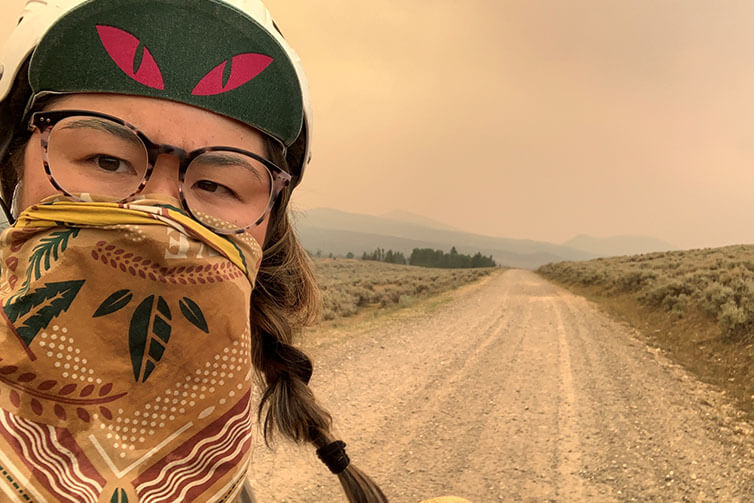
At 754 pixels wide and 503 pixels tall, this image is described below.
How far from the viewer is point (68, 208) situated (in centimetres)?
72

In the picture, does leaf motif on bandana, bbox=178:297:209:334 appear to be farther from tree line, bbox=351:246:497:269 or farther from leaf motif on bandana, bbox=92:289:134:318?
tree line, bbox=351:246:497:269

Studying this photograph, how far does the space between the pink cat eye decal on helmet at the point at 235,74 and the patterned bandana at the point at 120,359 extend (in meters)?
0.26

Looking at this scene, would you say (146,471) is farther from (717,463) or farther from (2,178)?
(717,463)

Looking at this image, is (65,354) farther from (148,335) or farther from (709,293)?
(709,293)

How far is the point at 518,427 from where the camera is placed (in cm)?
461

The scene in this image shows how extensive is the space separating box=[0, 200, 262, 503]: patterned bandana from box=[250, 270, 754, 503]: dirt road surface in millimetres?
3072

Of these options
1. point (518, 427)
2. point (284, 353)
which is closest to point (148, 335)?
point (284, 353)

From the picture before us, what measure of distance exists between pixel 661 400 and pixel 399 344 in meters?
4.13

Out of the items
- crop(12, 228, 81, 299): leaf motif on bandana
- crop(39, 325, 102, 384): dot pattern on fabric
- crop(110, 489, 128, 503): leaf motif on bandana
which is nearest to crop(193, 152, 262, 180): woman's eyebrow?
crop(12, 228, 81, 299): leaf motif on bandana

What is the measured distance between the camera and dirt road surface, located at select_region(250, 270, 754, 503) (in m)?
3.54

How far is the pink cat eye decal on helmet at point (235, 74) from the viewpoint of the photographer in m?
0.85

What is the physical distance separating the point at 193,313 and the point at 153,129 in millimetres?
390

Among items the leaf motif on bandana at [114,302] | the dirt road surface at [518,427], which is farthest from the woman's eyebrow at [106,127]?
the dirt road surface at [518,427]

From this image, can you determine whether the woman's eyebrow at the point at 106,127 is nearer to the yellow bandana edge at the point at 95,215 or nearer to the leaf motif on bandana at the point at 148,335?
the yellow bandana edge at the point at 95,215
